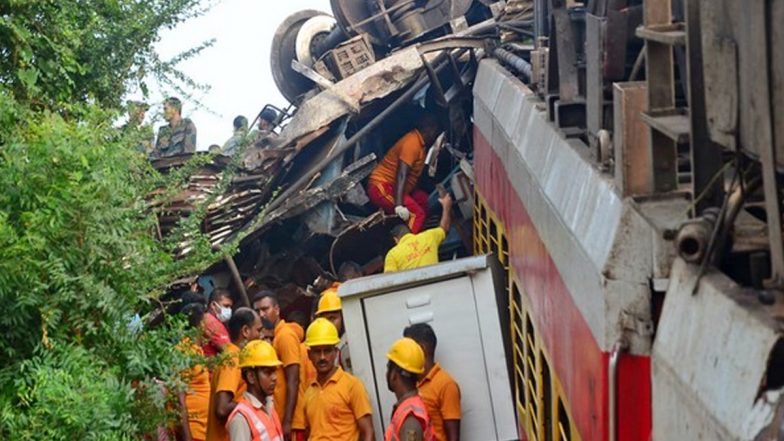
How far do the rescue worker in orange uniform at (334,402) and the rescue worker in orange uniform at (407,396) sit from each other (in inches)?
20.0

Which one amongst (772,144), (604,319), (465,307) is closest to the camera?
(772,144)

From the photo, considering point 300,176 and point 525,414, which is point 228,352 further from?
point 300,176

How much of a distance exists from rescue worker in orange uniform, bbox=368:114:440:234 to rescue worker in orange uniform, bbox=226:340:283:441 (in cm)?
646

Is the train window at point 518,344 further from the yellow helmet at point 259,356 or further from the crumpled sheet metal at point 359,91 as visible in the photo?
the crumpled sheet metal at point 359,91

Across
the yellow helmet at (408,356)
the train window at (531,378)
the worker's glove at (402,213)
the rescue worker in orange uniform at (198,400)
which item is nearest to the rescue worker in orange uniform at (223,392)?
the rescue worker in orange uniform at (198,400)

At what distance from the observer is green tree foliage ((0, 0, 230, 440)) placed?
6344mm

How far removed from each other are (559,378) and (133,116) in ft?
15.0

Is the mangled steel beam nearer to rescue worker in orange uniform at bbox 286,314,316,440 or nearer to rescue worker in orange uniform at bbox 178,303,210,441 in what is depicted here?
rescue worker in orange uniform at bbox 286,314,316,440

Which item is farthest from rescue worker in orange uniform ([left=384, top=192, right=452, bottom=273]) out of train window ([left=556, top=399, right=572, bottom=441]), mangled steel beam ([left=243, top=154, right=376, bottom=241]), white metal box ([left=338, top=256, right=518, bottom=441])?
train window ([left=556, top=399, right=572, bottom=441])

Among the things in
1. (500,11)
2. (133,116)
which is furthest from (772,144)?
(500,11)

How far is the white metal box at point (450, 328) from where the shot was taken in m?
8.94

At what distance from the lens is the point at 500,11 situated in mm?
15141

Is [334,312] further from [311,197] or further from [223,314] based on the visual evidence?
[311,197]

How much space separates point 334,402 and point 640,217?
469cm
